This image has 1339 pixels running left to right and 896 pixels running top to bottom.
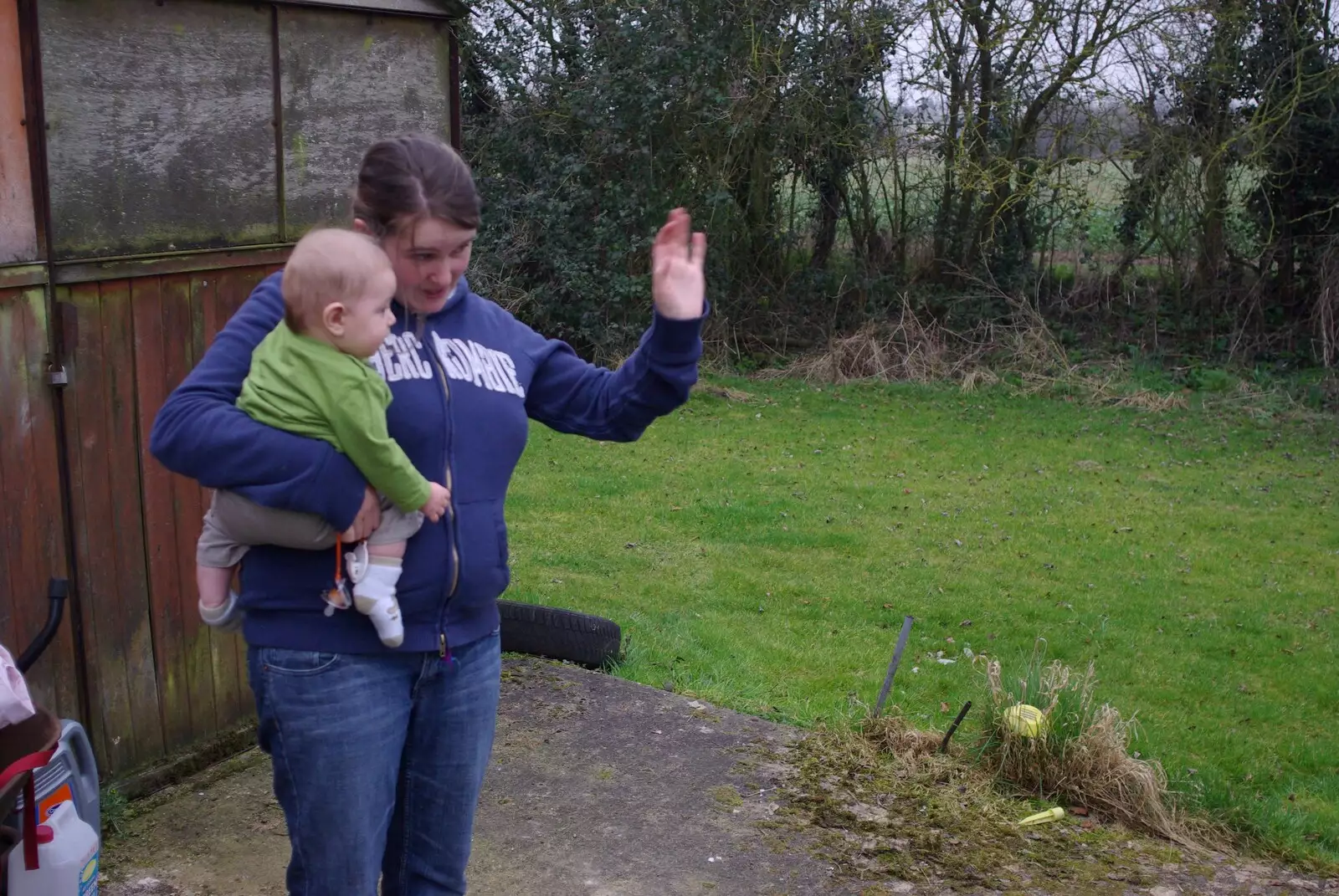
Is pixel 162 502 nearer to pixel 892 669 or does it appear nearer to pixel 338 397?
pixel 338 397

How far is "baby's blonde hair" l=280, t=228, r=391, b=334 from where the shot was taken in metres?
2.07

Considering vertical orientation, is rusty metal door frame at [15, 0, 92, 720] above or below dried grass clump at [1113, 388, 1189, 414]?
above

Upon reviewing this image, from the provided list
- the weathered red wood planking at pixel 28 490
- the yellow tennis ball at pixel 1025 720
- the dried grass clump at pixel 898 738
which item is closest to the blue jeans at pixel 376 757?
the weathered red wood planking at pixel 28 490

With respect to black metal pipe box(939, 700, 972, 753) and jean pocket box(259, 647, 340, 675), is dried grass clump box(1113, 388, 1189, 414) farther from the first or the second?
jean pocket box(259, 647, 340, 675)

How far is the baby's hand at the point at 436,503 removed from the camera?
85.9 inches

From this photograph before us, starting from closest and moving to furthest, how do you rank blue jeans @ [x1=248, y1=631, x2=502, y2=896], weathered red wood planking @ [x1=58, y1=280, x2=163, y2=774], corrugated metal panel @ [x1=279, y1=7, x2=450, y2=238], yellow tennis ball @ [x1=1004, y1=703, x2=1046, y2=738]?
blue jeans @ [x1=248, y1=631, x2=502, y2=896] < weathered red wood planking @ [x1=58, y1=280, x2=163, y2=774] < corrugated metal panel @ [x1=279, y1=7, x2=450, y2=238] < yellow tennis ball @ [x1=1004, y1=703, x2=1046, y2=738]

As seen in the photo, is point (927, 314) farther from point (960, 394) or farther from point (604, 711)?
point (604, 711)

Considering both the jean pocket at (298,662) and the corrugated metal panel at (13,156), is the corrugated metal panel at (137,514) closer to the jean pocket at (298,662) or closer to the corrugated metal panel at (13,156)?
the corrugated metal panel at (13,156)

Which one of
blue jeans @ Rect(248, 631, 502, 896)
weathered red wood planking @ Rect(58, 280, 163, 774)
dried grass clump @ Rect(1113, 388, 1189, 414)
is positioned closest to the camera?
blue jeans @ Rect(248, 631, 502, 896)

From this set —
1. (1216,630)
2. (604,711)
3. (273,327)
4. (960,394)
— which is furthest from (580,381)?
(960,394)

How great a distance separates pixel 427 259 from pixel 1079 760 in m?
3.04

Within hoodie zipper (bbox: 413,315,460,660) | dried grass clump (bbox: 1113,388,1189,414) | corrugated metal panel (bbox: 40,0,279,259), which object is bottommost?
dried grass clump (bbox: 1113,388,1189,414)

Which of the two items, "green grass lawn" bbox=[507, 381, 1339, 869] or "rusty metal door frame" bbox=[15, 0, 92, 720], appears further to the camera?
"green grass lawn" bbox=[507, 381, 1339, 869]


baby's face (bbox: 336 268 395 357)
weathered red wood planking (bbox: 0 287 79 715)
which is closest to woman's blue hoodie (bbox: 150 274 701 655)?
baby's face (bbox: 336 268 395 357)
